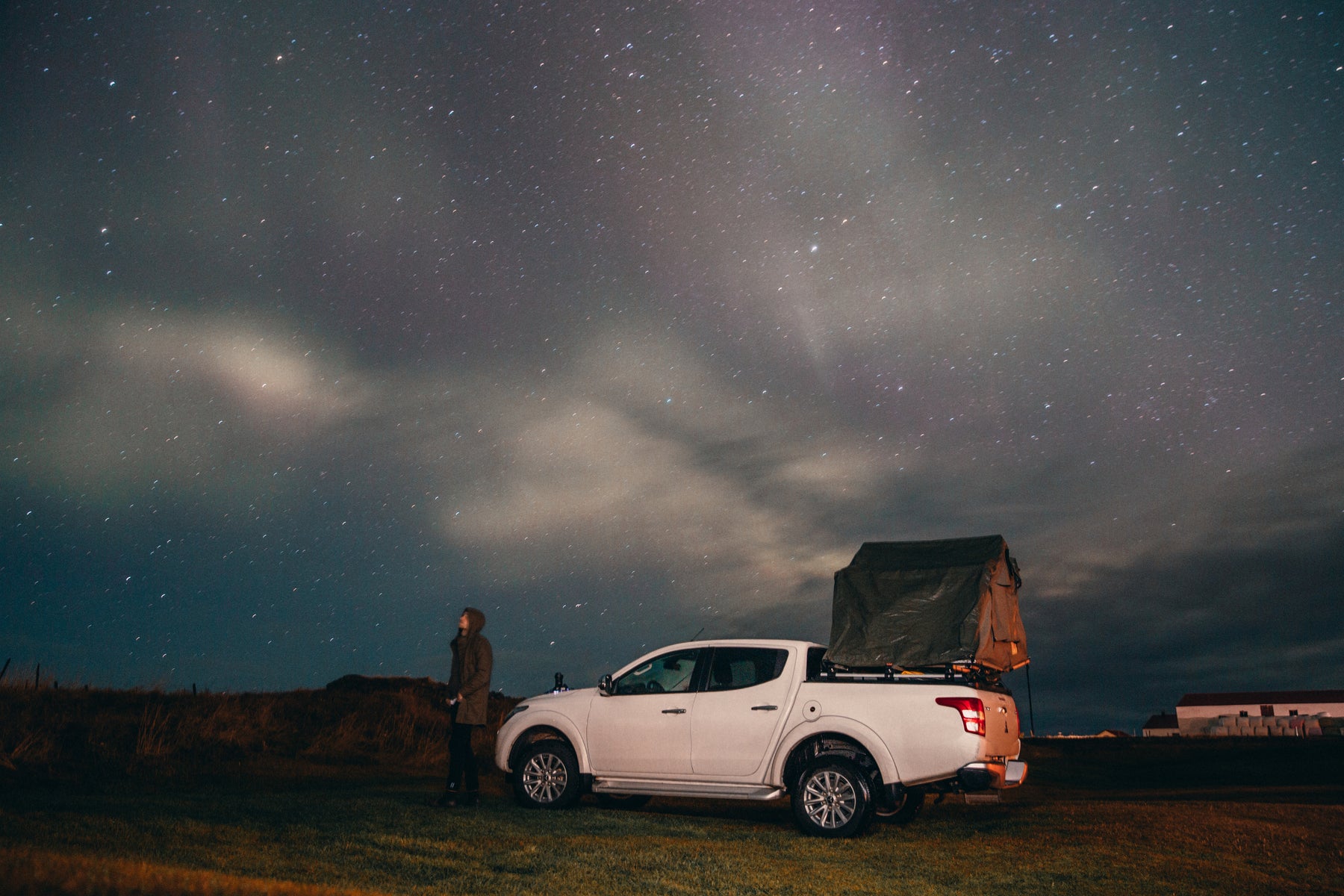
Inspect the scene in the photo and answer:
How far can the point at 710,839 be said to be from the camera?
9688 millimetres

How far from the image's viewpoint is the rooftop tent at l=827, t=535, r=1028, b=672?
10.7 metres

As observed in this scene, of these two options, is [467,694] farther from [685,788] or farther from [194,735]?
[194,735]

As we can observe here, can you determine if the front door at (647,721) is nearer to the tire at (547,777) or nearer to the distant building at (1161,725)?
the tire at (547,777)

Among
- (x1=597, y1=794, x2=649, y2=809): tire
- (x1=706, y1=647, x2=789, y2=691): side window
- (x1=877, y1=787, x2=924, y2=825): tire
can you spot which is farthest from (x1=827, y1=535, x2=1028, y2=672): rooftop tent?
(x1=597, y1=794, x2=649, y2=809): tire

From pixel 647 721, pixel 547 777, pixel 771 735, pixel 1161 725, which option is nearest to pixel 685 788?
pixel 647 721

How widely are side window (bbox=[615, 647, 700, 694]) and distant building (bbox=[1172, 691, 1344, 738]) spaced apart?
84832 millimetres

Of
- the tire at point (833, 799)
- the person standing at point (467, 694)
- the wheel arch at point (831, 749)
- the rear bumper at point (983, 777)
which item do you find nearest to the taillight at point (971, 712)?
the rear bumper at point (983, 777)

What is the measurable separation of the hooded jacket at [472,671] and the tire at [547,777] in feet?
2.34

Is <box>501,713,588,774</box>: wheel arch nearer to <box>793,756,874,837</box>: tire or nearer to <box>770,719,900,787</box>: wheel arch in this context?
<box>770,719,900,787</box>: wheel arch

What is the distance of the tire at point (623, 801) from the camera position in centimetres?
1210

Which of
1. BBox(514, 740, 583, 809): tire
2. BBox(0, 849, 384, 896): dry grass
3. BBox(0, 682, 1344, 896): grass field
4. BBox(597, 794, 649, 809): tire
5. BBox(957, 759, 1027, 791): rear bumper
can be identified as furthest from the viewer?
BBox(597, 794, 649, 809): tire

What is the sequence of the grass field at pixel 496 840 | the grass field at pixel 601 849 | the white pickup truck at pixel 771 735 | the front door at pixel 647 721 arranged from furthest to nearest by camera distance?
1. the front door at pixel 647 721
2. the white pickup truck at pixel 771 735
3. the grass field at pixel 496 840
4. the grass field at pixel 601 849

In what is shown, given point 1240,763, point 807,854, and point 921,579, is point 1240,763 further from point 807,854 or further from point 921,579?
point 807,854

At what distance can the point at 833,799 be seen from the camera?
977 centimetres
